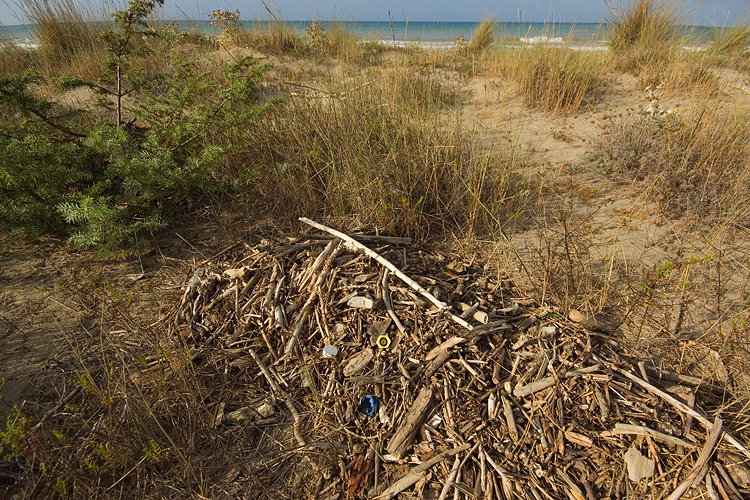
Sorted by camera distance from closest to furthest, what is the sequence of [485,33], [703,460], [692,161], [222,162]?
[703,460]
[222,162]
[692,161]
[485,33]

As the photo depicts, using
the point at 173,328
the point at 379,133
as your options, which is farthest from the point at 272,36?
the point at 173,328

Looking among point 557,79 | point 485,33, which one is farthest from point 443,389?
point 485,33

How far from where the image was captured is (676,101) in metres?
4.84

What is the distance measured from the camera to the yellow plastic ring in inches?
73.2

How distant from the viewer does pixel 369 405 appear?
5.61 feet

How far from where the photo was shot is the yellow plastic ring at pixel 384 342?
73.2 inches

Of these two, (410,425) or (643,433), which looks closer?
(643,433)

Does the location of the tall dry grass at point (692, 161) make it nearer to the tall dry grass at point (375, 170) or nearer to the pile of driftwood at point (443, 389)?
the tall dry grass at point (375, 170)

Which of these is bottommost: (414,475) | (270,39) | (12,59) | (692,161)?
(414,475)

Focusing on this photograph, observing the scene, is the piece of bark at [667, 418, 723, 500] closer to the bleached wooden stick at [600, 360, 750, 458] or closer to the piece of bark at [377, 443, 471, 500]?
the bleached wooden stick at [600, 360, 750, 458]

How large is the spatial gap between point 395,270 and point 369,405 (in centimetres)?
69

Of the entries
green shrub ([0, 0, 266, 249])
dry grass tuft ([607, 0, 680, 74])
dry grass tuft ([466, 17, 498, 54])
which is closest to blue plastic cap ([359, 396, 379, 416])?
green shrub ([0, 0, 266, 249])

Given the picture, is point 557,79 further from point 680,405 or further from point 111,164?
point 111,164

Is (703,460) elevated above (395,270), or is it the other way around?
(395,270)
